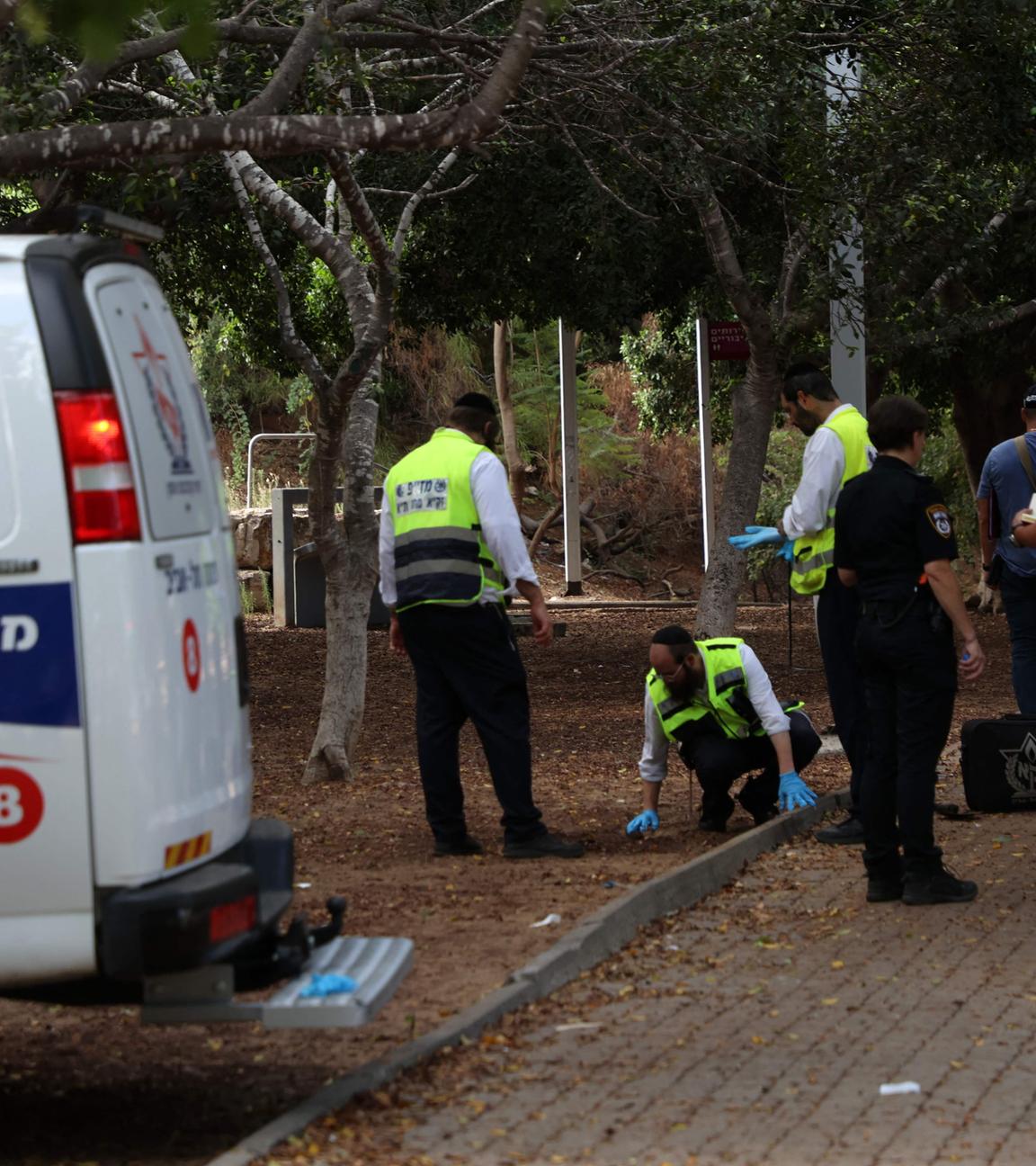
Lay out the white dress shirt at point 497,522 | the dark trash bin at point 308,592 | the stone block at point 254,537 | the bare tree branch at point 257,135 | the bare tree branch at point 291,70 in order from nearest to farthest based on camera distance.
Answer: the bare tree branch at point 257,135 → the bare tree branch at point 291,70 → the white dress shirt at point 497,522 → the dark trash bin at point 308,592 → the stone block at point 254,537

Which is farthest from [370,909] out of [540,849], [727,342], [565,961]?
[727,342]

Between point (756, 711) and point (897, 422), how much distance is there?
1.75 meters

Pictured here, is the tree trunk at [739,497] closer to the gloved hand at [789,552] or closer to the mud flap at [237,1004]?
the gloved hand at [789,552]

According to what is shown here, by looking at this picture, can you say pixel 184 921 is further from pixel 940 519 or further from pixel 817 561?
pixel 817 561

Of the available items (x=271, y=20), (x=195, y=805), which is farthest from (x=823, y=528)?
(x=271, y=20)

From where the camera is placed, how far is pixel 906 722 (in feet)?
23.8

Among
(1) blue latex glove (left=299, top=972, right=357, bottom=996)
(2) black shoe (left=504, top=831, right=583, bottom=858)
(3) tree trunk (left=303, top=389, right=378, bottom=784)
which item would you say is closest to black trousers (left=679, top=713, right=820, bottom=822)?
(2) black shoe (left=504, top=831, right=583, bottom=858)

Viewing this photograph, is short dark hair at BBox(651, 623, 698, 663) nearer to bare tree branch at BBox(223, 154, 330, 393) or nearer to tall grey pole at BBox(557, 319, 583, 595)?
bare tree branch at BBox(223, 154, 330, 393)

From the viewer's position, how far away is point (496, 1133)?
4762 mm

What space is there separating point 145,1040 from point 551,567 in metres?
30.6

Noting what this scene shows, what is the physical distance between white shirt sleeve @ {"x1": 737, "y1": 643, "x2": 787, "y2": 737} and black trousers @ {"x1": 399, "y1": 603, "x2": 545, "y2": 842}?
1.00m

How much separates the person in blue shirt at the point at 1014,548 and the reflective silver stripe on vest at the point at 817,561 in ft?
5.26

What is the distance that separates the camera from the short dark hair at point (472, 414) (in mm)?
8367

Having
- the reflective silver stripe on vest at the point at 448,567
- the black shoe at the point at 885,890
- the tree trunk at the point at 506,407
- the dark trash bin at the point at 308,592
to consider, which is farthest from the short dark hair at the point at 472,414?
the tree trunk at the point at 506,407
